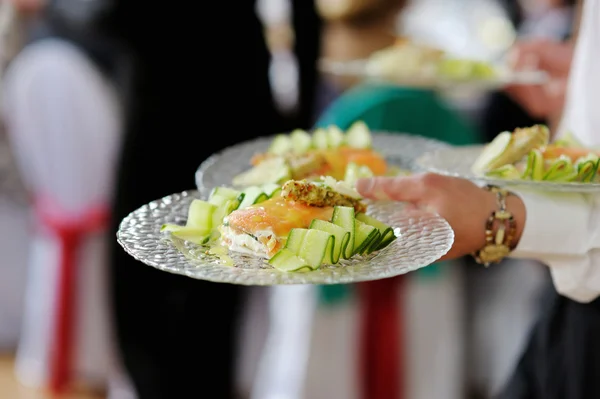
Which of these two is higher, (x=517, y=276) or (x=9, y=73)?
(x=9, y=73)

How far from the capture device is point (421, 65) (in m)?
1.99

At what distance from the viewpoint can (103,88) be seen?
2.58 meters

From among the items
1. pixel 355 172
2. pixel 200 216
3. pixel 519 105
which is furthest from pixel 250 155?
pixel 519 105

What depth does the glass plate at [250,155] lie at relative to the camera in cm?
97

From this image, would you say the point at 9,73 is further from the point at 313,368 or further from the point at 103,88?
the point at 313,368

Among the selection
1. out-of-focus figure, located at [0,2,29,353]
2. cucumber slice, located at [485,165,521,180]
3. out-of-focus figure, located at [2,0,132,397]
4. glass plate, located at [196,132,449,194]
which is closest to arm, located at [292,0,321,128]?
out-of-focus figure, located at [2,0,132,397]

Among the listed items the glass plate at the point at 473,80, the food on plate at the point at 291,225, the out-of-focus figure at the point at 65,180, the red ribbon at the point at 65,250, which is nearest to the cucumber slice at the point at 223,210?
the food on plate at the point at 291,225

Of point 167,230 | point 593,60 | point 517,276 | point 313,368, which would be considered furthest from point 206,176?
point 517,276

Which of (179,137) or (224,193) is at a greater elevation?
(224,193)

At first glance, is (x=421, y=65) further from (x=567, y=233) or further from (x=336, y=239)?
(x=336, y=239)

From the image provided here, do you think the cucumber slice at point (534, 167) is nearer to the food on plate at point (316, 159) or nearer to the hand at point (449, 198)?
the hand at point (449, 198)

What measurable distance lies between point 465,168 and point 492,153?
0.14 feet

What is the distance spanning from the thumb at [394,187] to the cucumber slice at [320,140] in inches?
8.7

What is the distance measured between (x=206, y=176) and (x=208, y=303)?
4.05 ft
